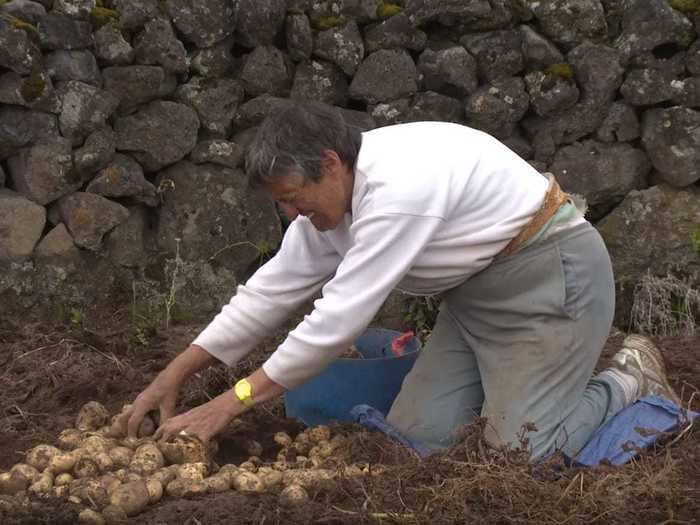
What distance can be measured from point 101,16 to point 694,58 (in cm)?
284

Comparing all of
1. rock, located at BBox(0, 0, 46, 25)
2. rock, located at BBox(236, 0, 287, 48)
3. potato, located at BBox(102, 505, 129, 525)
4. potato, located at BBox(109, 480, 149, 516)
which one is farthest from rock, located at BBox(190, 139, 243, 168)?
potato, located at BBox(102, 505, 129, 525)

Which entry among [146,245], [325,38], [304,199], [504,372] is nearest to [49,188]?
[146,245]

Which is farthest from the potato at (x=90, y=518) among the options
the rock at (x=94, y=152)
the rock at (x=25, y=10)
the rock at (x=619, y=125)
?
the rock at (x=619, y=125)

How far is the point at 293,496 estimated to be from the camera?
3.12m

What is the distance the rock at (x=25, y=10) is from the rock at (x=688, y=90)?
3039 mm

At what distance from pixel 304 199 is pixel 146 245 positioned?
2129 millimetres

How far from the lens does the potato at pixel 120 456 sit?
3.43 meters

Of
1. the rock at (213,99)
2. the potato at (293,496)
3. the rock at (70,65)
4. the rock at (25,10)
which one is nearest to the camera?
the potato at (293,496)

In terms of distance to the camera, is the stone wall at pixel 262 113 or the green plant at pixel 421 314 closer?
the stone wall at pixel 262 113

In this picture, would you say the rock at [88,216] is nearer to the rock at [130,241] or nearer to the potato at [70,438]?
the rock at [130,241]

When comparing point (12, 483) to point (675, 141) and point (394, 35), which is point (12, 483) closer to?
point (394, 35)

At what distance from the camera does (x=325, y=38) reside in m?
5.24

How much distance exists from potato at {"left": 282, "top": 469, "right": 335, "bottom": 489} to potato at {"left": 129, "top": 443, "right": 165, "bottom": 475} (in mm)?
402

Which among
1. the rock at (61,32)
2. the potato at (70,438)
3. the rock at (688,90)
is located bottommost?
the potato at (70,438)
